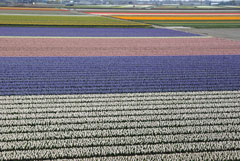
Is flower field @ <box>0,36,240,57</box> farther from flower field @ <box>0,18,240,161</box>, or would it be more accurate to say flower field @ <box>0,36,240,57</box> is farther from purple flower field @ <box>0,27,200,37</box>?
purple flower field @ <box>0,27,200,37</box>

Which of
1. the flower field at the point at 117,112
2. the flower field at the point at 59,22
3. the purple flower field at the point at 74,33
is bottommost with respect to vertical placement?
the flower field at the point at 117,112

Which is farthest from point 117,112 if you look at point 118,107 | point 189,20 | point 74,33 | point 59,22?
point 189,20

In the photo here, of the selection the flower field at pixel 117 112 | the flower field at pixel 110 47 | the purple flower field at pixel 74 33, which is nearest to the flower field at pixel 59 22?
the purple flower field at pixel 74 33

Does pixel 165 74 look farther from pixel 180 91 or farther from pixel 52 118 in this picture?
pixel 52 118

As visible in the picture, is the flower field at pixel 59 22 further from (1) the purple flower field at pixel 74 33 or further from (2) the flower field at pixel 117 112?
(2) the flower field at pixel 117 112

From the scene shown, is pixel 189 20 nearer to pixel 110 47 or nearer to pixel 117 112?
pixel 110 47

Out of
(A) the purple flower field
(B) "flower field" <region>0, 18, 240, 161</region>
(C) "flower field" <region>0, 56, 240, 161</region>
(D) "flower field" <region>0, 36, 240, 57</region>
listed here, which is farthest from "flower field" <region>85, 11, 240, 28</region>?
(C) "flower field" <region>0, 56, 240, 161</region>

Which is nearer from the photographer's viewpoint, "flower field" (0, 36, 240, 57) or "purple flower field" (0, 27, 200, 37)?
"flower field" (0, 36, 240, 57)

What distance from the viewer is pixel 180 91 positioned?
7844mm

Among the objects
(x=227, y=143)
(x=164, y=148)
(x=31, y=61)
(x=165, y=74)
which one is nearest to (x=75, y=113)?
(x=164, y=148)

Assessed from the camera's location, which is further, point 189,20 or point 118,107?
point 189,20

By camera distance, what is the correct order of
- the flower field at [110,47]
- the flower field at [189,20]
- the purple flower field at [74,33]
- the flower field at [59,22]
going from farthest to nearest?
1. the flower field at [189,20]
2. the flower field at [59,22]
3. the purple flower field at [74,33]
4. the flower field at [110,47]

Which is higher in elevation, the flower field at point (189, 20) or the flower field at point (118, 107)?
the flower field at point (189, 20)

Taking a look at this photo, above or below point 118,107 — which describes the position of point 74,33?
above
